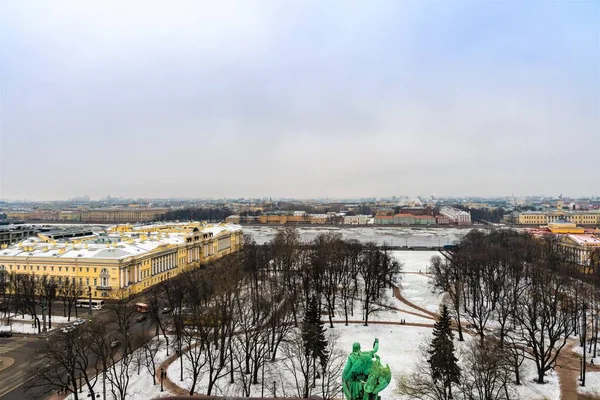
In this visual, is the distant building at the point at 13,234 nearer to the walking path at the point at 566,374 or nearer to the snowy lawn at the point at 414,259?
the snowy lawn at the point at 414,259

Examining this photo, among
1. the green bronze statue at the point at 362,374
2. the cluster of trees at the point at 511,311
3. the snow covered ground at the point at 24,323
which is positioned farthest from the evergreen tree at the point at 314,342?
the snow covered ground at the point at 24,323

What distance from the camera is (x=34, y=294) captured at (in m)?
44.8

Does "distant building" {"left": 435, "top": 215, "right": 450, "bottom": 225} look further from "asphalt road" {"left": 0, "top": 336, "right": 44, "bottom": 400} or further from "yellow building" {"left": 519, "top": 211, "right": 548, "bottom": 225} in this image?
"asphalt road" {"left": 0, "top": 336, "right": 44, "bottom": 400}

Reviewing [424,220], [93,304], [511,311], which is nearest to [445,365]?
[511,311]

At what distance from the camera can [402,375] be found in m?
27.6

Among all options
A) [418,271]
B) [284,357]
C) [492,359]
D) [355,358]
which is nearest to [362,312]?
[284,357]

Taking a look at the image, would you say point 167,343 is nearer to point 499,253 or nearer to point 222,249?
point 499,253

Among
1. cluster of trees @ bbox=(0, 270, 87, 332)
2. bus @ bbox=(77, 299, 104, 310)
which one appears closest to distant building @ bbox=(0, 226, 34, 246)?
cluster of trees @ bbox=(0, 270, 87, 332)

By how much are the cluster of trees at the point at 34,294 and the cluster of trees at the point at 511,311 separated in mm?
33087

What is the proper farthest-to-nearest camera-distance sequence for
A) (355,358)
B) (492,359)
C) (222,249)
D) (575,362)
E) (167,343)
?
(222,249) < (167,343) < (575,362) < (492,359) < (355,358)

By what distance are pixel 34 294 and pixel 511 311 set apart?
44.8 metres

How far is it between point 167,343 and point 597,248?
62717 millimetres

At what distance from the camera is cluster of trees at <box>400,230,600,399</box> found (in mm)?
24584

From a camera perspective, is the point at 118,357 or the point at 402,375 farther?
the point at 118,357
